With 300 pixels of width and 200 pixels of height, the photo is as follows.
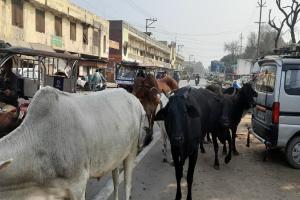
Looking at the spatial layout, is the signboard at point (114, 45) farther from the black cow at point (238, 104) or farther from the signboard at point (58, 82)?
the black cow at point (238, 104)

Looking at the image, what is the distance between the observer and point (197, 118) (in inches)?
257

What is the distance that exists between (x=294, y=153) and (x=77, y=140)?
19.1 ft

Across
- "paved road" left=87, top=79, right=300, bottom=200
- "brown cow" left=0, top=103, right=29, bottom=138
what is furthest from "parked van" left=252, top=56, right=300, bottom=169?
"brown cow" left=0, top=103, right=29, bottom=138

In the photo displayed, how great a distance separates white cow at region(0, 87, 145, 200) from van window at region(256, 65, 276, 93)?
186 inches

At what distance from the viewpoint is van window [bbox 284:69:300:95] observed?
810cm

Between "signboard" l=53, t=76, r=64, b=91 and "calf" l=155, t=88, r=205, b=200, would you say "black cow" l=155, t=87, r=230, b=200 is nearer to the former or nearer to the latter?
"calf" l=155, t=88, r=205, b=200

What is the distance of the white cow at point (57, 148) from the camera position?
139 inches

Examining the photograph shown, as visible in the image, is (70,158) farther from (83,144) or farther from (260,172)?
(260,172)

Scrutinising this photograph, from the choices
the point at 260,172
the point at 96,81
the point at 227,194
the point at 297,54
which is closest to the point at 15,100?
the point at 227,194

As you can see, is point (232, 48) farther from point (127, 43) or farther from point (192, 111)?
point (192, 111)

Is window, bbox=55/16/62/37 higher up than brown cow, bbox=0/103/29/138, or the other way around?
window, bbox=55/16/62/37

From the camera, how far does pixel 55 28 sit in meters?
32.6

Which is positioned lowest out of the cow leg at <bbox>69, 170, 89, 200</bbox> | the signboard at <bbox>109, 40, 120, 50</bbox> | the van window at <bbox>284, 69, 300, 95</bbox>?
the cow leg at <bbox>69, 170, 89, 200</bbox>

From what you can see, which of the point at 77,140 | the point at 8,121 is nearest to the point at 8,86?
the point at 8,121
